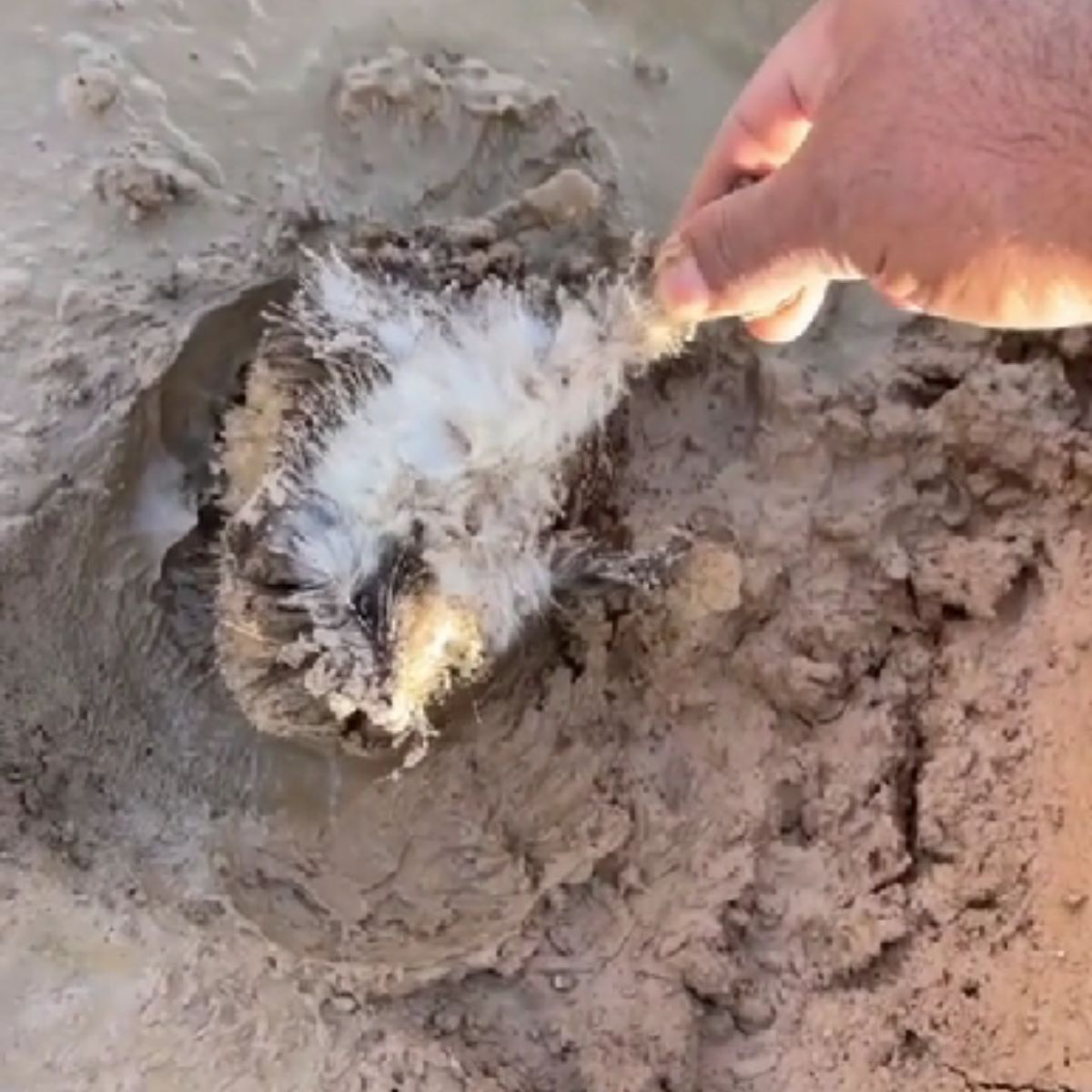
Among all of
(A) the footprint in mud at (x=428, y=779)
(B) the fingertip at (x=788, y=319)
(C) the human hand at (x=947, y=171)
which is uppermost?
(C) the human hand at (x=947, y=171)

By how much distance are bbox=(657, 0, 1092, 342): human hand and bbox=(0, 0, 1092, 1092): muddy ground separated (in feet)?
A: 1.18

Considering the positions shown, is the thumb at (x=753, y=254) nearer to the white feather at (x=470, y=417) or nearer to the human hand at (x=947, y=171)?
the human hand at (x=947, y=171)

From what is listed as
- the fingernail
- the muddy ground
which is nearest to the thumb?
the fingernail

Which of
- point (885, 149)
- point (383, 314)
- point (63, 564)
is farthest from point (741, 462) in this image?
point (63, 564)

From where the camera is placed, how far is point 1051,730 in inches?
61.4

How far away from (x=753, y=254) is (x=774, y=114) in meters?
0.17

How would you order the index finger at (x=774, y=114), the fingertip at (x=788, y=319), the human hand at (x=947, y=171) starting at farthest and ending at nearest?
the fingertip at (x=788, y=319)
the index finger at (x=774, y=114)
the human hand at (x=947, y=171)

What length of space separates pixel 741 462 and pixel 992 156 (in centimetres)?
51

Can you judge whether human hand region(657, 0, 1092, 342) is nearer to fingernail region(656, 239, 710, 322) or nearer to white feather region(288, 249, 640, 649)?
fingernail region(656, 239, 710, 322)

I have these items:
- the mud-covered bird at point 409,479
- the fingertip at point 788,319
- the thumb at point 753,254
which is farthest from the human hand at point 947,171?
the mud-covered bird at point 409,479

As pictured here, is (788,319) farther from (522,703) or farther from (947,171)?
(522,703)

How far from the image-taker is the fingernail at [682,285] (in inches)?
57.5

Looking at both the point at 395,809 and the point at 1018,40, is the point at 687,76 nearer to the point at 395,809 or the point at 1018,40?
the point at 1018,40

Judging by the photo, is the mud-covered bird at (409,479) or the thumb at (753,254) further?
the mud-covered bird at (409,479)
